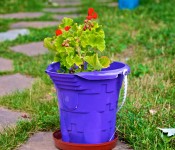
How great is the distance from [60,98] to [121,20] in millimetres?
3943

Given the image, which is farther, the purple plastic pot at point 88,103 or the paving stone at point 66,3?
the paving stone at point 66,3

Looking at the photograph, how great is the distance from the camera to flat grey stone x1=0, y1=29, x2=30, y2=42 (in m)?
5.64

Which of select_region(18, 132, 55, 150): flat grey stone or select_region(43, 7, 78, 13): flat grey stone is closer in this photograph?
select_region(18, 132, 55, 150): flat grey stone

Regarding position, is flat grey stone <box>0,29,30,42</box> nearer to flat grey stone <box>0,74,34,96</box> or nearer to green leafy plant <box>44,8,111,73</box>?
flat grey stone <box>0,74,34,96</box>

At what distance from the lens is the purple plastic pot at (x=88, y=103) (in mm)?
2434

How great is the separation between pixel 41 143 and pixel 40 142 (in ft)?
0.03

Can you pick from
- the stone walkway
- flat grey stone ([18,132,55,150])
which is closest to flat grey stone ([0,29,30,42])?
the stone walkway

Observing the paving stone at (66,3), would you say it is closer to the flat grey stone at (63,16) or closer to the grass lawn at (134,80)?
the flat grey stone at (63,16)

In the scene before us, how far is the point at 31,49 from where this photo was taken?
16.9ft

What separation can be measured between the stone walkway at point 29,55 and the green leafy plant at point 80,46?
408 millimetres

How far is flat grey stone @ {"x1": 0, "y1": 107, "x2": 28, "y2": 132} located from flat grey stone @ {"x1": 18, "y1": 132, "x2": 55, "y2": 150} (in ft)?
0.61

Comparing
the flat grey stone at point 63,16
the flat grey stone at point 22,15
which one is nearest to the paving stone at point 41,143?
the flat grey stone at point 63,16

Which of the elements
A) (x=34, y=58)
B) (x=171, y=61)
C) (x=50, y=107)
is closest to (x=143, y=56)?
(x=171, y=61)

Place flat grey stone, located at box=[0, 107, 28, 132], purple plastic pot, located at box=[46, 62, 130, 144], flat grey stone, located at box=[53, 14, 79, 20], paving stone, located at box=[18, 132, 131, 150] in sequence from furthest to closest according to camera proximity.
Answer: flat grey stone, located at box=[53, 14, 79, 20] → flat grey stone, located at box=[0, 107, 28, 132] → paving stone, located at box=[18, 132, 131, 150] → purple plastic pot, located at box=[46, 62, 130, 144]
